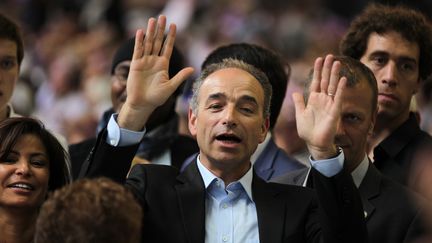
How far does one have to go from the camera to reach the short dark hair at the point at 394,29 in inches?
243

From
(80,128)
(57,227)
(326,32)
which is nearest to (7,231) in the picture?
(57,227)

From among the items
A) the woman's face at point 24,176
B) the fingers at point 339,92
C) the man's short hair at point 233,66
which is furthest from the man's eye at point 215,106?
the woman's face at point 24,176

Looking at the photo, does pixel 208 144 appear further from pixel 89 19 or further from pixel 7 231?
pixel 89 19

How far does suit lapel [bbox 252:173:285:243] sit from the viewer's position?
4.64 meters

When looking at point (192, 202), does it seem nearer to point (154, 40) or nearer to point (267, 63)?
point (154, 40)

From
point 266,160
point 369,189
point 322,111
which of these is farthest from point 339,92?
point 266,160

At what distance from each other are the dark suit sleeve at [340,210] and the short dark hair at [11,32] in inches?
85.5

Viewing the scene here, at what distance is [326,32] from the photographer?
11.3 meters

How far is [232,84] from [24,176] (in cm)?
93

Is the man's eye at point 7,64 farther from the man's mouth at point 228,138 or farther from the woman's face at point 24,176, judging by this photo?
the man's mouth at point 228,138

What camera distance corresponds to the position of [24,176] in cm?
497

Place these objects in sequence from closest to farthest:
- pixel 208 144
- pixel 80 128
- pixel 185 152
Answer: pixel 208 144 < pixel 185 152 < pixel 80 128

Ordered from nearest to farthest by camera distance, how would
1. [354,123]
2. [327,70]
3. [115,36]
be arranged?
1. [327,70]
2. [354,123]
3. [115,36]

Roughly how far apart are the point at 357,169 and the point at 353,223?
2.67 ft
